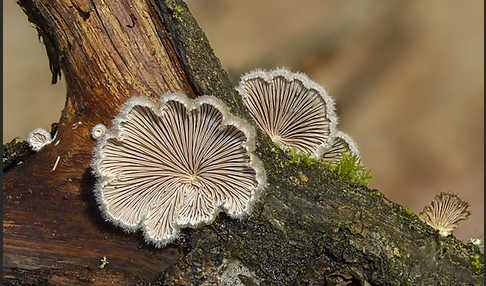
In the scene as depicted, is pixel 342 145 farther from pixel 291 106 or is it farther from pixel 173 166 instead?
pixel 173 166

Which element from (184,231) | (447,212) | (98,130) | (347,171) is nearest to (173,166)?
(184,231)

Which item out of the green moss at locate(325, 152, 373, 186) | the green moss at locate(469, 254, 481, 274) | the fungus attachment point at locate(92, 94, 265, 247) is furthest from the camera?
the green moss at locate(325, 152, 373, 186)

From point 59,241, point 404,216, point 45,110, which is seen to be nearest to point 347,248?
point 404,216

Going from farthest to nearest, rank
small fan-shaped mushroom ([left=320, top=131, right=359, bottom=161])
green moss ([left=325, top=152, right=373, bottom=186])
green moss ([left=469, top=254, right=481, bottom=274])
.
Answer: small fan-shaped mushroom ([left=320, top=131, right=359, bottom=161]), green moss ([left=325, top=152, right=373, bottom=186]), green moss ([left=469, top=254, right=481, bottom=274])

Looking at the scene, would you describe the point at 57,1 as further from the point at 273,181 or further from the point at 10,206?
the point at 273,181

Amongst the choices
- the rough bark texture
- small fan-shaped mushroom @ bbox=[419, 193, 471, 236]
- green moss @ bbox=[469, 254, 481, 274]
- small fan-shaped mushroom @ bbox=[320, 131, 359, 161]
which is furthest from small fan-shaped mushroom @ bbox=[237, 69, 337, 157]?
green moss @ bbox=[469, 254, 481, 274]

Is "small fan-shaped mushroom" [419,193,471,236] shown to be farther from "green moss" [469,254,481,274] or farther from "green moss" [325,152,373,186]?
"green moss" [325,152,373,186]

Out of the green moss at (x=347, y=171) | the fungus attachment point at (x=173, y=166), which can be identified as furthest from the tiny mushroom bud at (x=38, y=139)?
the green moss at (x=347, y=171)
